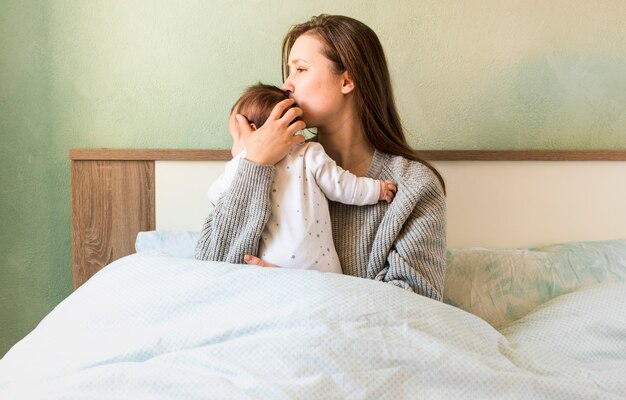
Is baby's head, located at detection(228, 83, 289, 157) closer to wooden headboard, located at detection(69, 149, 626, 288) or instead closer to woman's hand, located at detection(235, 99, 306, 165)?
woman's hand, located at detection(235, 99, 306, 165)

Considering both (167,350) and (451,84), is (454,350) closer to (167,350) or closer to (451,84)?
(167,350)

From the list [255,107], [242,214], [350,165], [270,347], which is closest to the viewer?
[270,347]

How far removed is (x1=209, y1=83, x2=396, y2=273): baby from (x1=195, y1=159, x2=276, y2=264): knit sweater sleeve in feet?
0.11

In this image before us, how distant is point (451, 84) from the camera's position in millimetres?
1756

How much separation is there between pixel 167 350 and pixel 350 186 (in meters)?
0.55

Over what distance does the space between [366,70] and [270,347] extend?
74 centimetres

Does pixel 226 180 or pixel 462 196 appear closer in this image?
pixel 226 180

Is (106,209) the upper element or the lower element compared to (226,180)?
lower

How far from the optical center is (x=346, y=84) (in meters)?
1.43

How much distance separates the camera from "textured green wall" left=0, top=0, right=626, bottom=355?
1700mm

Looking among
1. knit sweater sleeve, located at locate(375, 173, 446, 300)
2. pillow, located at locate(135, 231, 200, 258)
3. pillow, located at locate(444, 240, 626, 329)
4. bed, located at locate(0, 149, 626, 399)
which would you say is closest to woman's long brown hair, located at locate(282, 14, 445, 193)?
knit sweater sleeve, located at locate(375, 173, 446, 300)

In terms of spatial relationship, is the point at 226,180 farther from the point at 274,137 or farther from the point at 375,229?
the point at 375,229

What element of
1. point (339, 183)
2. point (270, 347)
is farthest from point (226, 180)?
point (270, 347)

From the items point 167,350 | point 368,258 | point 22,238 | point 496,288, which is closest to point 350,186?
point 368,258
